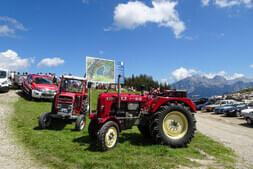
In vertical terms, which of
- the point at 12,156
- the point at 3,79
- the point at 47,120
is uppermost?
the point at 3,79

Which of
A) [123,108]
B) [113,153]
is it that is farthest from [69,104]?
[113,153]

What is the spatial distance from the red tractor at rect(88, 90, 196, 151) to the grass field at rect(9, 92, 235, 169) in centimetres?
39

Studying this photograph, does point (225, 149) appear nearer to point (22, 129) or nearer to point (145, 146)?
point (145, 146)

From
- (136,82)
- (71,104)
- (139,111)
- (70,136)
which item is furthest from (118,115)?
(136,82)

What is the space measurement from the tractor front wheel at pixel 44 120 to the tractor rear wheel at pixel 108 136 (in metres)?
3.96

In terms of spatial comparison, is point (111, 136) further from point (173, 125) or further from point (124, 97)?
point (173, 125)

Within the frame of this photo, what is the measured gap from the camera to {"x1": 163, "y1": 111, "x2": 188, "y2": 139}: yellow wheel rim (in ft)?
20.7

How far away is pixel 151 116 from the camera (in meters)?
6.23

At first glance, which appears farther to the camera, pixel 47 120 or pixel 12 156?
pixel 47 120

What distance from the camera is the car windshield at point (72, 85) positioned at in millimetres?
9375

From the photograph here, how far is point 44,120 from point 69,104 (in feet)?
4.11

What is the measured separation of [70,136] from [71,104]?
1.83 m

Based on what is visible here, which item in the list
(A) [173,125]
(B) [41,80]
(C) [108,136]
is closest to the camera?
(C) [108,136]

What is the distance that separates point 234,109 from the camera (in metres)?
19.4
